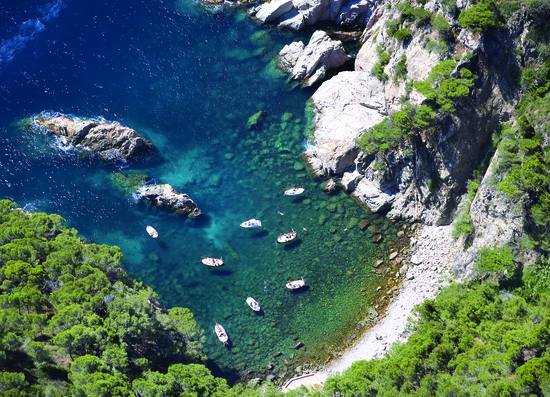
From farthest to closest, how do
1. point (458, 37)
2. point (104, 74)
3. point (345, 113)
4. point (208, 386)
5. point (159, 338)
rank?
1. point (104, 74)
2. point (345, 113)
3. point (458, 37)
4. point (159, 338)
5. point (208, 386)

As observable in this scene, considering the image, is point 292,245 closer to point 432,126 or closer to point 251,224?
point 251,224

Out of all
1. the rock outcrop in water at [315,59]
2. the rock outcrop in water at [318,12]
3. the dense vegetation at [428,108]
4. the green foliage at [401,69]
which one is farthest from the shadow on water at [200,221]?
the rock outcrop in water at [318,12]

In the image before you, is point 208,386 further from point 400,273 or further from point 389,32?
point 389,32

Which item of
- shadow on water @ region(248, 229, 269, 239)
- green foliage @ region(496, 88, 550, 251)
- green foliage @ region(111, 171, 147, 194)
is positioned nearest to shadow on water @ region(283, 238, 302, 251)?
shadow on water @ region(248, 229, 269, 239)

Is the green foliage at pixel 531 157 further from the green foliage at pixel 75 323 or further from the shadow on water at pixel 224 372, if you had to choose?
the green foliage at pixel 75 323

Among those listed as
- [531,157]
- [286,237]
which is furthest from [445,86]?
[286,237]

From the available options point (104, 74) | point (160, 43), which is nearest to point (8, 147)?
point (104, 74)

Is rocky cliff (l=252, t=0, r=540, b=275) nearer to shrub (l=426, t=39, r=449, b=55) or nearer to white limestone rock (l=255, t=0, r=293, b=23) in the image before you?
shrub (l=426, t=39, r=449, b=55)
